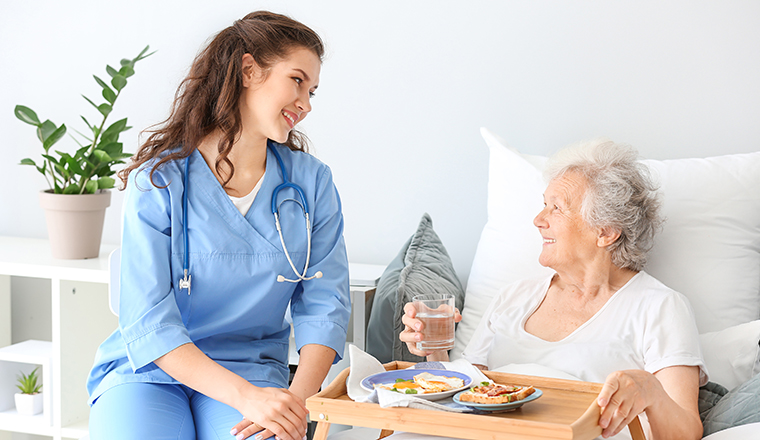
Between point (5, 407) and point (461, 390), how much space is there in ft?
5.65

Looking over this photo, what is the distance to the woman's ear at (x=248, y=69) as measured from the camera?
53.0 inches

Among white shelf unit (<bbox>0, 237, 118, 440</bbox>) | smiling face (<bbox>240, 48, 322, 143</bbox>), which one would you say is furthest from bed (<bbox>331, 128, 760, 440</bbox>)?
white shelf unit (<bbox>0, 237, 118, 440</bbox>)

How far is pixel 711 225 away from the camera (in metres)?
1.60

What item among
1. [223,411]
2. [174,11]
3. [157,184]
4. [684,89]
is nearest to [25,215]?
[174,11]

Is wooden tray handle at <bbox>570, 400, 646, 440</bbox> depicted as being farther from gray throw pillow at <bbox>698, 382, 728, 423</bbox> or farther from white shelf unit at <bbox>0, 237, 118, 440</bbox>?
white shelf unit at <bbox>0, 237, 118, 440</bbox>

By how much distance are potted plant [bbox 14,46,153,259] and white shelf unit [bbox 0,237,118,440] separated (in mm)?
64

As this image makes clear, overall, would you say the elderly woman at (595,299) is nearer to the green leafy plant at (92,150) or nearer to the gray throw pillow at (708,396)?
the gray throw pillow at (708,396)

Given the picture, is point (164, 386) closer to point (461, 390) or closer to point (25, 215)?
point (461, 390)

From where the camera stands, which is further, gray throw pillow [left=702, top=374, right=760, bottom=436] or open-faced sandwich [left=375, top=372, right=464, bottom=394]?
gray throw pillow [left=702, top=374, right=760, bottom=436]

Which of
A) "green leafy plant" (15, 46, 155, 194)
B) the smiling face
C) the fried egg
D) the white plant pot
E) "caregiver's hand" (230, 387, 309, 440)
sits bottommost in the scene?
the white plant pot

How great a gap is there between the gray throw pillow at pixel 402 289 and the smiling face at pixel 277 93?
1.46 feet

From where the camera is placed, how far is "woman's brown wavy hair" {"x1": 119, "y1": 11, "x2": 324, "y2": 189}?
1337 millimetres

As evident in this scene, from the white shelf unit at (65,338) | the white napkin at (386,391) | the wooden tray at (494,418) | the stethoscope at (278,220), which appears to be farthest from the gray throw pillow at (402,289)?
the white shelf unit at (65,338)

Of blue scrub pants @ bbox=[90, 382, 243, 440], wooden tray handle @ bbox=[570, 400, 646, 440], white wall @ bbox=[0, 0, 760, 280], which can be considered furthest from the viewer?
white wall @ bbox=[0, 0, 760, 280]
